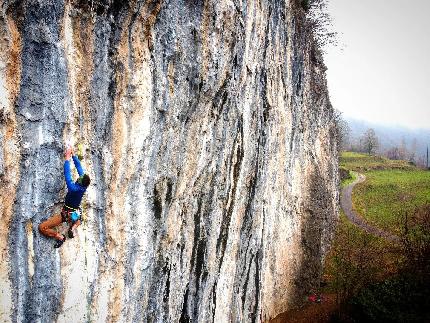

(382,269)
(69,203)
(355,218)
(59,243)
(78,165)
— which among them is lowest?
(355,218)

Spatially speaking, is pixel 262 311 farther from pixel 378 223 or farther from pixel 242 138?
pixel 378 223

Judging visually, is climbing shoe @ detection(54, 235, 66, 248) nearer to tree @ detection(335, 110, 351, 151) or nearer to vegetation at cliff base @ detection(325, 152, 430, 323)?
vegetation at cliff base @ detection(325, 152, 430, 323)

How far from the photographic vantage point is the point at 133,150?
22.0ft

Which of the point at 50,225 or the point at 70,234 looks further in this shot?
the point at 70,234

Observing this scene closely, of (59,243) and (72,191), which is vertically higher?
(72,191)

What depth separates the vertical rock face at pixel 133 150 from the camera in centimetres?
574

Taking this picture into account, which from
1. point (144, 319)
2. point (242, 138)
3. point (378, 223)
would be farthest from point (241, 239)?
point (378, 223)

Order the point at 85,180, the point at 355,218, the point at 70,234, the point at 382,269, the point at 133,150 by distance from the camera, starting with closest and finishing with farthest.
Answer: the point at 85,180 < the point at 70,234 < the point at 133,150 < the point at 382,269 < the point at 355,218

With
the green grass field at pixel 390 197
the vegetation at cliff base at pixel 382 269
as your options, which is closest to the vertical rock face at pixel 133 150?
the vegetation at cliff base at pixel 382 269

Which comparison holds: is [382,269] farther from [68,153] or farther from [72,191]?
[68,153]

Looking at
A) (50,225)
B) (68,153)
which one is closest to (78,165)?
(68,153)

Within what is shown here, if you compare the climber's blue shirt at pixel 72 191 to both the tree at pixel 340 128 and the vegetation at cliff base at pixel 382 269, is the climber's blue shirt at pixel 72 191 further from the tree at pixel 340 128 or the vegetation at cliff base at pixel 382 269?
the tree at pixel 340 128

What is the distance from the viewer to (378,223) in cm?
2720

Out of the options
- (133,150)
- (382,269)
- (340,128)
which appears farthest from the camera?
(340,128)
